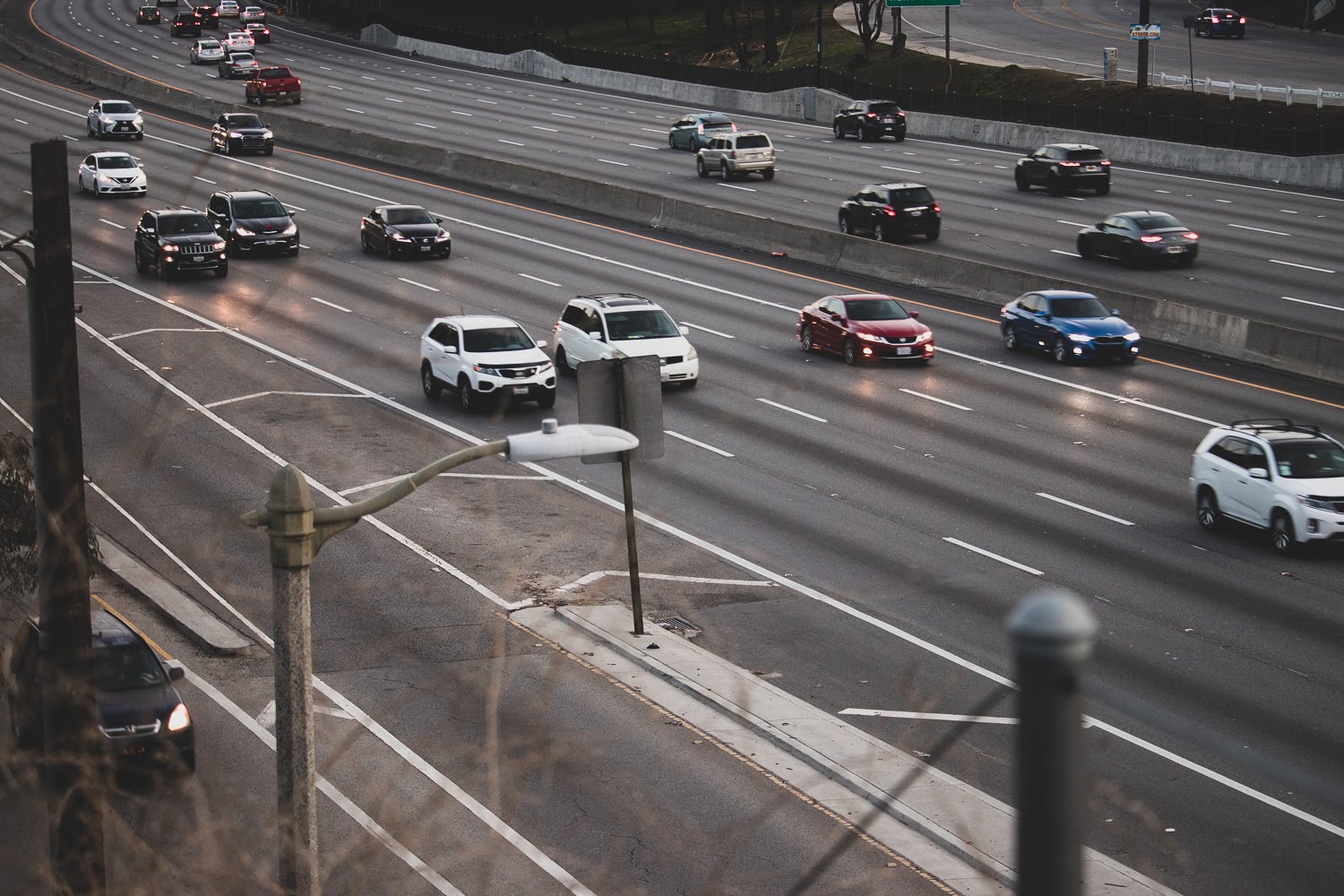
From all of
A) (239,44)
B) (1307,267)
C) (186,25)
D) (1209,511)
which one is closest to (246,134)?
(239,44)

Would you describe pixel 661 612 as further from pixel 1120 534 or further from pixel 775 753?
pixel 1120 534

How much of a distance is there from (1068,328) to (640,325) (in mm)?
9874

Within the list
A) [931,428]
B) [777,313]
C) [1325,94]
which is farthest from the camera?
[1325,94]

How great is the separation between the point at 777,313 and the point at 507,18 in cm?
11016

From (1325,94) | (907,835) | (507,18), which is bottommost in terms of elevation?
(907,835)

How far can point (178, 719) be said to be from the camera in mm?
15953

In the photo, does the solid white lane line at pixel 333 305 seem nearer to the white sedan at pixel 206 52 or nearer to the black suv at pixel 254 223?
the black suv at pixel 254 223

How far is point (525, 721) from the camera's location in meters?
18.0

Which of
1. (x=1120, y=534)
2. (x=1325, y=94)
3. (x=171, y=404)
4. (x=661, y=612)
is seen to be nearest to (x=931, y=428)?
(x=1120, y=534)

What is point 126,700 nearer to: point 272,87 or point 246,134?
point 246,134

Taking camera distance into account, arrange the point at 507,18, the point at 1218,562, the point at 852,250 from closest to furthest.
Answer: the point at 1218,562, the point at 852,250, the point at 507,18

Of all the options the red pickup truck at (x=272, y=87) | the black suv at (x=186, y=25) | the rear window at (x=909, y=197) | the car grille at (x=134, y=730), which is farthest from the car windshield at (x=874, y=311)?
the black suv at (x=186, y=25)

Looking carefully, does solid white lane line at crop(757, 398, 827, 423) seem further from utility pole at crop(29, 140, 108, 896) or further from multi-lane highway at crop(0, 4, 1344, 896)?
utility pole at crop(29, 140, 108, 896)

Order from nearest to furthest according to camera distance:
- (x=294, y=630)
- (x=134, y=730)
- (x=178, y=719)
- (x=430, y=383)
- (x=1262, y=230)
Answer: (x=294, y=630)
(x=134, y=730)
(x=178, y=719)
(x=430, y=383)
(x=1262, y=230)
